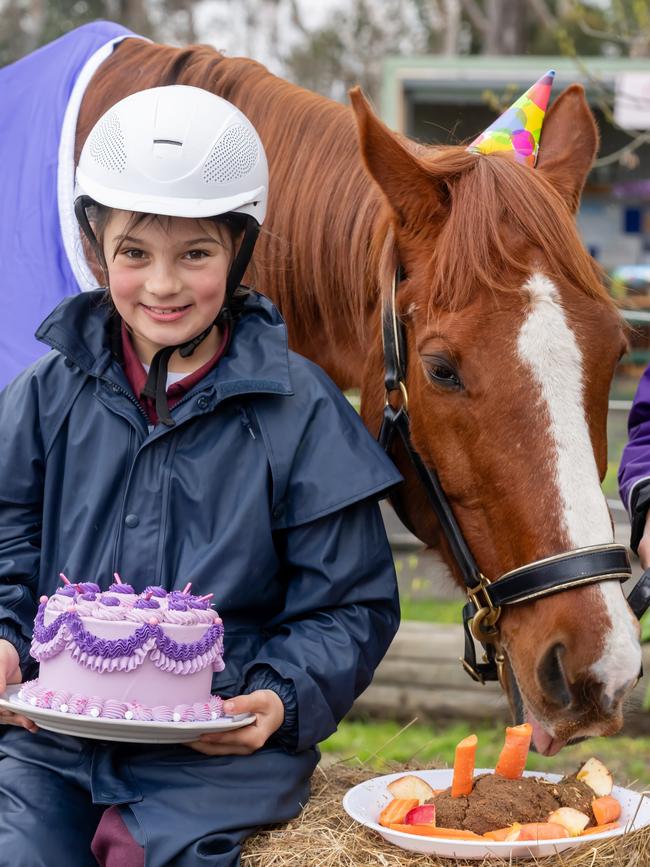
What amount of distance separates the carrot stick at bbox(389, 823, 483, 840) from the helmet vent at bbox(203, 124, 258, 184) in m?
1.40

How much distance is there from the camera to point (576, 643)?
215cm

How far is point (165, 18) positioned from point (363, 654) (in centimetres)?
2524

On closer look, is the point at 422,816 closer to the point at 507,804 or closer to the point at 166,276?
the point at 507,804

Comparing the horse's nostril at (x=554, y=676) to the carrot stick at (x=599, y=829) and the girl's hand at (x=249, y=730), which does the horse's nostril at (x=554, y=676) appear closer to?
the carrot stick at (x=599, y=829)

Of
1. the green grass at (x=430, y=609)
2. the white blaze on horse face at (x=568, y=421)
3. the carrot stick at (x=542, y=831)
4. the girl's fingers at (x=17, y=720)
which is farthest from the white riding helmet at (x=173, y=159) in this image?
the green grass at (x=430, y=609)

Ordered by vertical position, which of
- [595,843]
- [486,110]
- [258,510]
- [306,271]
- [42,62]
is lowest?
[595,843]

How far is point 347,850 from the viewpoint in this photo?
2.27 m

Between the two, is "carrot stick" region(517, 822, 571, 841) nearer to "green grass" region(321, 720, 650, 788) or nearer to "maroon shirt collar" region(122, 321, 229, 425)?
"maroon shirt collar" region(122, 321, 229, 425)

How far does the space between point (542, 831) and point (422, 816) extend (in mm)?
247

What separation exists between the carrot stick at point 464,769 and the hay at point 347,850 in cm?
19

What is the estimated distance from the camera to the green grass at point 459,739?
16.6 ft

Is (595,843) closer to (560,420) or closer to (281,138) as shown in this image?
(560,420)

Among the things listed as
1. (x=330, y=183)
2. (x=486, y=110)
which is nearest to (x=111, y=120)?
(x=330, y=183)

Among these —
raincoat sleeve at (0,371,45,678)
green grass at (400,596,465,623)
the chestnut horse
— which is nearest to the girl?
raincoat sleeve at (0,371,45,678)
